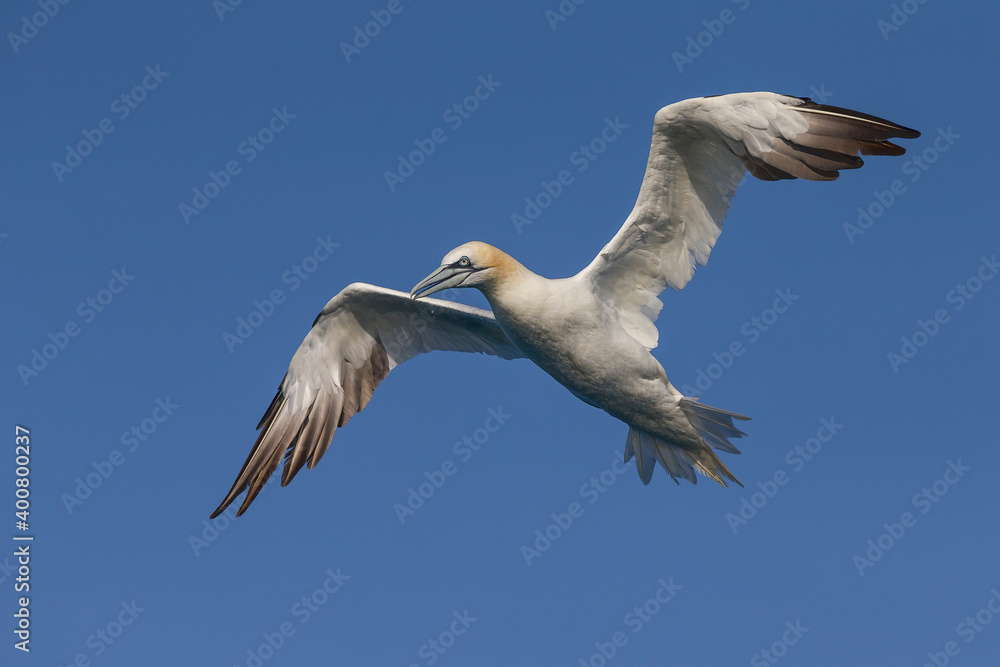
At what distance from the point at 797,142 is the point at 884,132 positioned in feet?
2.43

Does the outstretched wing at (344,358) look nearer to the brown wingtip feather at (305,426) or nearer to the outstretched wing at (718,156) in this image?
the brown wingtip feather at (305,426)

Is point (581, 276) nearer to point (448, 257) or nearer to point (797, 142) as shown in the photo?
point (448, 257)

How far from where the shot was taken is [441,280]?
1012 cm

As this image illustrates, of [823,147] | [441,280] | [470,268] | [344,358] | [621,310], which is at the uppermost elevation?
Answer: [823,147]

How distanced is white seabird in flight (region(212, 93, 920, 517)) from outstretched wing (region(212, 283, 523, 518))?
1 cm

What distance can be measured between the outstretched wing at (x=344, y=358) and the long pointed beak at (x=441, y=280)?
1.17 metres

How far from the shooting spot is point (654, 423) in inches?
419

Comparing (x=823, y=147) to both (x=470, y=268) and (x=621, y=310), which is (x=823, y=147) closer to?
(x=621, y=310)

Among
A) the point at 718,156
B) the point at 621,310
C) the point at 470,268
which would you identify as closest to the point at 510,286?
the point at 470,268

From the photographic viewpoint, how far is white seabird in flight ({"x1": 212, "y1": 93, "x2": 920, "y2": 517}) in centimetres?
938

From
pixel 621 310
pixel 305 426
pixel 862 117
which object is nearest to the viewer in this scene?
pixel 862 117

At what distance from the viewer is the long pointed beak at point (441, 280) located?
10023 millimetres

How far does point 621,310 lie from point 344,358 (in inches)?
132

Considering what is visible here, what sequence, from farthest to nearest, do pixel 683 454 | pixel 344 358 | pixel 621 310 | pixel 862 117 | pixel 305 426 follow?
pixel 344 358, pixel 305 426, pixel 683 454, pixel 621 310, pixel 862 117
